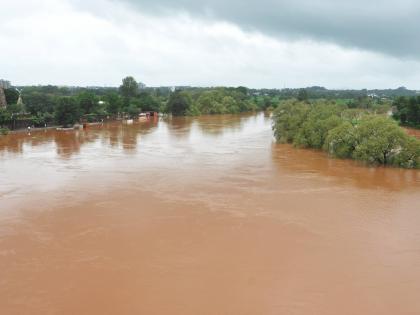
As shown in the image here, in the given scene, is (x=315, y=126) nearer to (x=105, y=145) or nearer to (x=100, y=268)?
(x=105, y=145)

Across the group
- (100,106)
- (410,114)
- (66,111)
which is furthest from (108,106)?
(410,114)

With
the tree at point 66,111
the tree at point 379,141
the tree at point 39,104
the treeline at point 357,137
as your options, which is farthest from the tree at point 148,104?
the tree at point 379,141

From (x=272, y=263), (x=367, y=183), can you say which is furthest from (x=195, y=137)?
(x=272, y=263)

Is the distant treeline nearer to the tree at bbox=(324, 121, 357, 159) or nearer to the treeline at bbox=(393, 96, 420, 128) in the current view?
the treeline at bbox=(393, 96, 420, 128)

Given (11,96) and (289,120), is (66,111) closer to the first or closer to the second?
(11,96)

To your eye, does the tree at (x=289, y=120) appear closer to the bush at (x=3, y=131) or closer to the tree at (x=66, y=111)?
the tree at (x=66, y=111)

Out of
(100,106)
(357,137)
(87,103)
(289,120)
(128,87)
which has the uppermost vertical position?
(128,87)

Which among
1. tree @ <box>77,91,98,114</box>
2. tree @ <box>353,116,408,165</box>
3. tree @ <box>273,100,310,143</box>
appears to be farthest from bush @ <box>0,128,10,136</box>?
tree @ <box>353,116,408,165</box>
